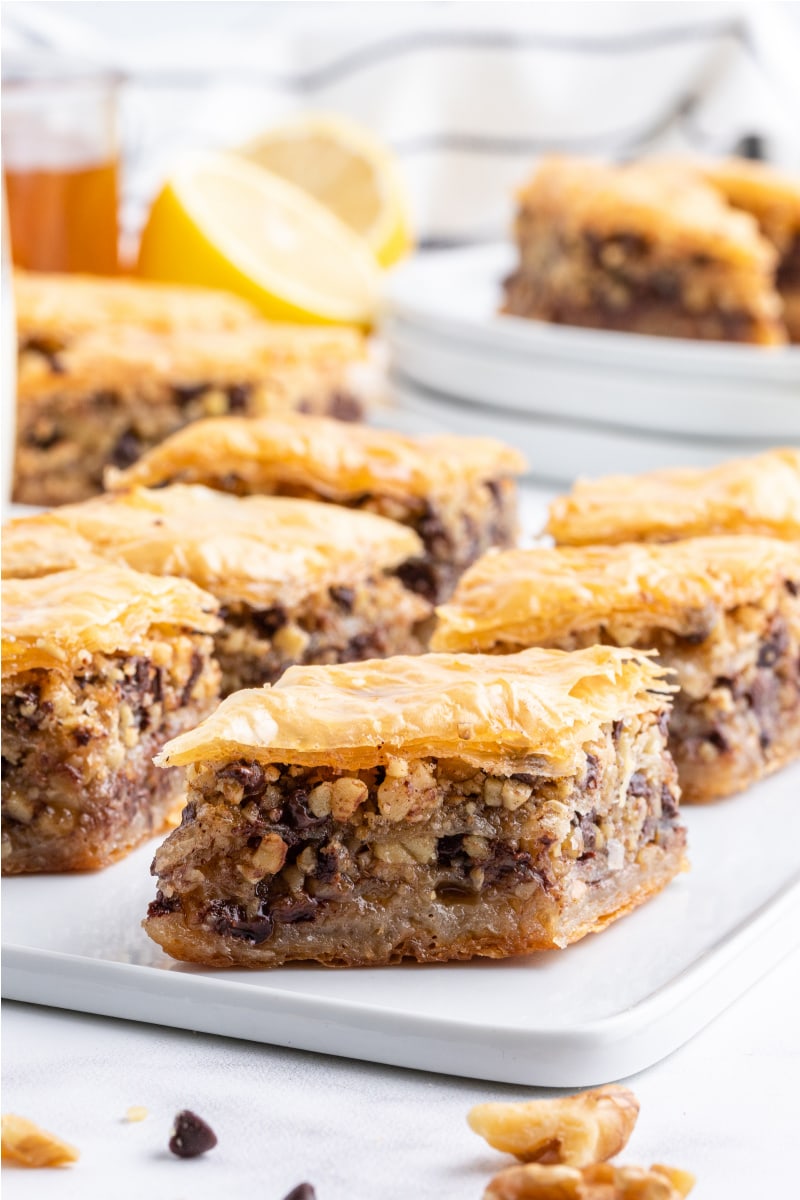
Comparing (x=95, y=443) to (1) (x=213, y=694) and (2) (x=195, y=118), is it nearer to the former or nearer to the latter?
(1) (x=213, y=694)

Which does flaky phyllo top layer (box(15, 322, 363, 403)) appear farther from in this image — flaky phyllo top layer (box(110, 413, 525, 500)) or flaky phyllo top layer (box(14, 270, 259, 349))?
flaky phyllo top layer (box(110, 413, 525, 500))

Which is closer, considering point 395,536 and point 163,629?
point 163,629

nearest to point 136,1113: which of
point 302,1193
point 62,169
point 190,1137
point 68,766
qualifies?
point 190,1137

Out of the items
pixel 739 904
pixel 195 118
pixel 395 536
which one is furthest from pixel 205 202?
pixel 739 904

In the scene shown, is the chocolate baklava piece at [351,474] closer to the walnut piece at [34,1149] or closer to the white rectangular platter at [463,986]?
the white rectangular platter at [463,986]

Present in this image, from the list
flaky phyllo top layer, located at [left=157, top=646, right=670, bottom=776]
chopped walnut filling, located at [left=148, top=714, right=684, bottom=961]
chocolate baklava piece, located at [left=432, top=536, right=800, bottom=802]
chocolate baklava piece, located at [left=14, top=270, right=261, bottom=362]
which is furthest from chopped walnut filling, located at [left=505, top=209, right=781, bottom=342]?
chopped walnut filling, located at [left=148, top=714, right=684, bottom=961]

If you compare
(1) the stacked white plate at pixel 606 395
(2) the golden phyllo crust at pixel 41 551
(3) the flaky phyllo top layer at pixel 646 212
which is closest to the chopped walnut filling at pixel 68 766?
(2) the golden phyllo crust at pixel 41 551

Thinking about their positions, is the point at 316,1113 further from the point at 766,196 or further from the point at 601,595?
the point at 766,196
